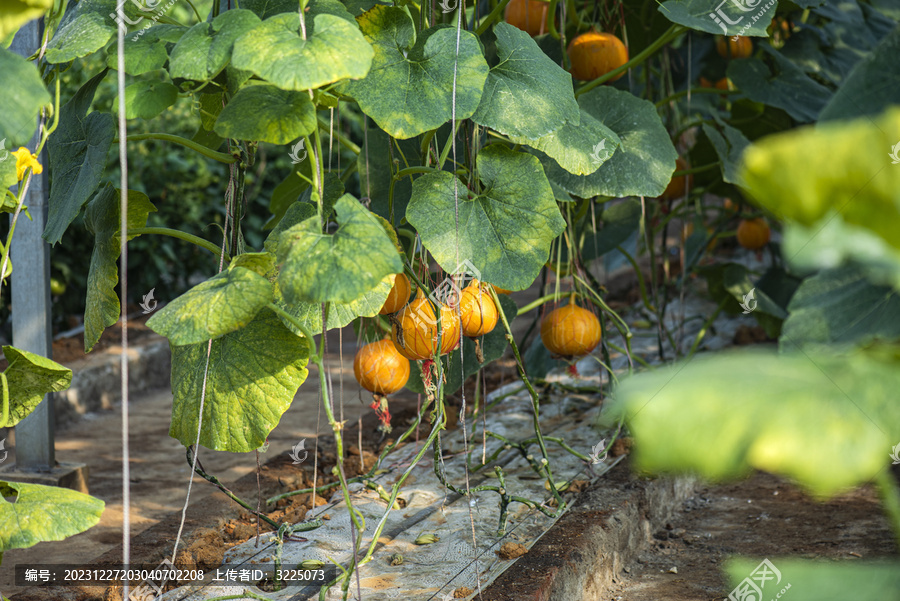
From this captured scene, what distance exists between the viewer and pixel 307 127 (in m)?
0.92

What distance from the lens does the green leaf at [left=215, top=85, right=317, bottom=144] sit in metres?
0.92

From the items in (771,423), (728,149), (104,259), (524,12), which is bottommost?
(104,259)

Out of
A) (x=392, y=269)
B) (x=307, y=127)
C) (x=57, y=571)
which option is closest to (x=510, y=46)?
(x=307, y=127)

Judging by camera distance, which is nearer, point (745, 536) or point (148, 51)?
point (148, 51)

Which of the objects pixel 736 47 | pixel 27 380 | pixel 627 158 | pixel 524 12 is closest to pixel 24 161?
pixel 27 380

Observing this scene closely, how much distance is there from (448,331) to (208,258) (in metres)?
3.57

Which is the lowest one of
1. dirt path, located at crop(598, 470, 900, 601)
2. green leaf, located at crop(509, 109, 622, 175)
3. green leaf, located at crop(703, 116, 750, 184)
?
dirt path, located at crop(598, 470, 900, 601)

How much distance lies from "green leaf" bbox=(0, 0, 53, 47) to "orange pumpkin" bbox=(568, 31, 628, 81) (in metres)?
1.37

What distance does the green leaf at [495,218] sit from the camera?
114 centimetres

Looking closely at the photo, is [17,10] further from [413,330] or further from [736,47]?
[736,47]

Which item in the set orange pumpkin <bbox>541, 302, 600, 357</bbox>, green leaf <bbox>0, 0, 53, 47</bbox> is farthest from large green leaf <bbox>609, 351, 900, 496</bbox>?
orange pumpkin <bbox>541, 302, 600, 357</bbox>

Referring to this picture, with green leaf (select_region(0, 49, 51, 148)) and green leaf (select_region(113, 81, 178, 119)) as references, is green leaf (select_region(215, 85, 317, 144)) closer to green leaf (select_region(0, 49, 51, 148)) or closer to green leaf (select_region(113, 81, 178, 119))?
green leaf (select_region(113, 81, 178, 119))

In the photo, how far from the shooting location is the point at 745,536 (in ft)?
5.75

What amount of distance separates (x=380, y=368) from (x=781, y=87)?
4.59 feet
